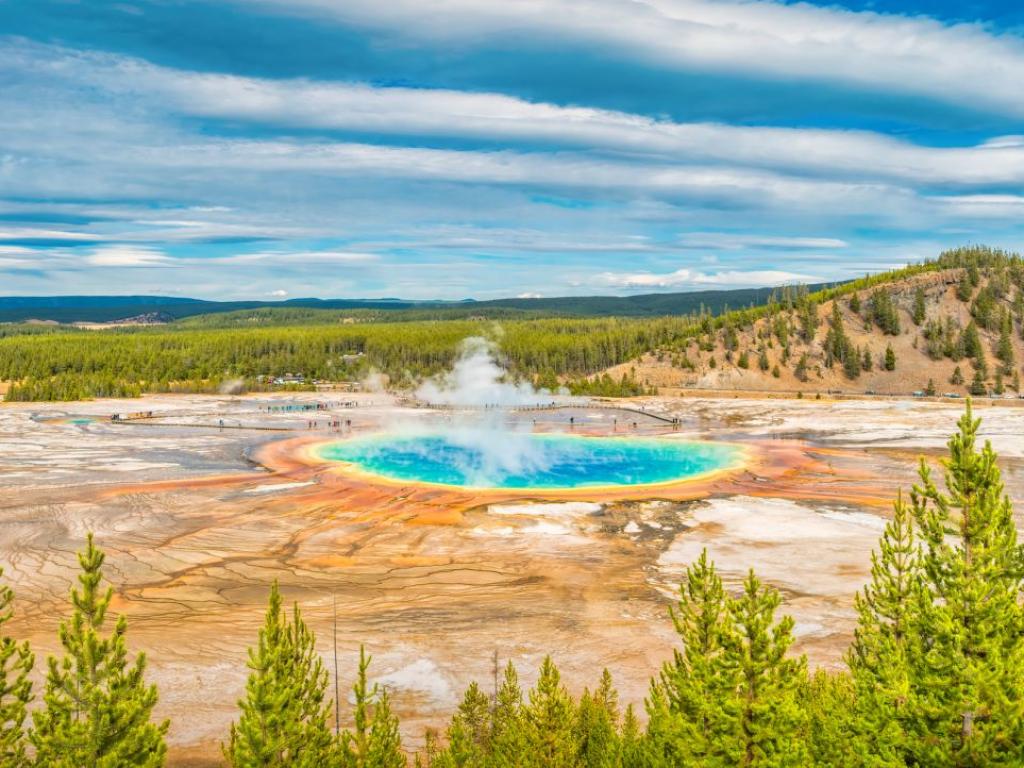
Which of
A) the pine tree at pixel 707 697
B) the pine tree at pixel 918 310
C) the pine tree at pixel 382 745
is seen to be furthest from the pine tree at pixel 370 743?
the pine tree at pixel 918 310

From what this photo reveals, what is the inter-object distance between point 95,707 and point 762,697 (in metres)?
9.60

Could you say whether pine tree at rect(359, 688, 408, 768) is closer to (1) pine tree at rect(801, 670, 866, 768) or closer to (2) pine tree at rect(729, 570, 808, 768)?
(2) pine tree at rect(729, 570, 808, 768)

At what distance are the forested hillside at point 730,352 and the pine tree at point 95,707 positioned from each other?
4043 inches

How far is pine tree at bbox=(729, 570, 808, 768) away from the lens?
446 inches

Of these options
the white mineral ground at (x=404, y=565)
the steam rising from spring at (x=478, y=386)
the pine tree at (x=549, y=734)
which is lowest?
the white mineral ground at (x=404, y=565)

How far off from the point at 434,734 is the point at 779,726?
9.31m

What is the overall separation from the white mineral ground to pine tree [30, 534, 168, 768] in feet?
20.3

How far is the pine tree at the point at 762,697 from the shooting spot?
11.3 metres

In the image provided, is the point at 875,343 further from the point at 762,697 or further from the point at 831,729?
the point at 762,697

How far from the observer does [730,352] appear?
428ft

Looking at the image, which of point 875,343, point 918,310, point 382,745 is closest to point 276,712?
point 382,745

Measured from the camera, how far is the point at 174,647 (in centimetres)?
2294

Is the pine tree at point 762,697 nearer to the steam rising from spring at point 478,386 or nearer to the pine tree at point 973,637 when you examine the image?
the pine tree at point 973,637

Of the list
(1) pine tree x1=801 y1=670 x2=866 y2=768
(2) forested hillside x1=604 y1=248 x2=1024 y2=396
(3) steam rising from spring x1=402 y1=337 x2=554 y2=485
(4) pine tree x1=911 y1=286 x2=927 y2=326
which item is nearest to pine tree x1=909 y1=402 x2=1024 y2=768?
(1) pine tree x1=801 y1=670 x2=866 y2=768
